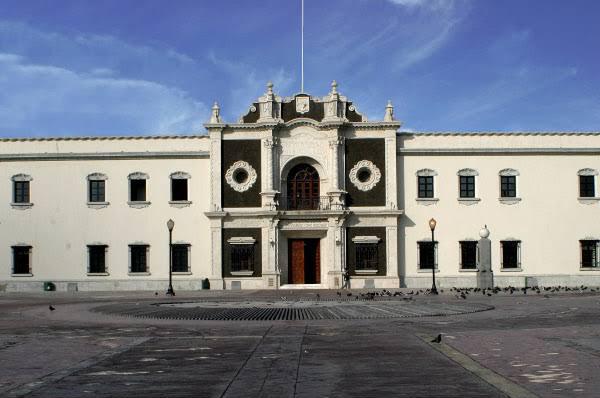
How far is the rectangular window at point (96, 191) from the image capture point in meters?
42.7

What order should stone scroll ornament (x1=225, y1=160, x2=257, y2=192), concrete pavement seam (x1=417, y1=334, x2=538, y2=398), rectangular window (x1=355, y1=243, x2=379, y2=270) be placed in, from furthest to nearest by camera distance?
stone scroll ornament (x1=225, y1=160, x2=257, y2=192) → rectangular window (x1=355, y1=243, x2=379, y2=270) → concrete pavement seam (x1=417, y1=334, x2=538, y2=398)

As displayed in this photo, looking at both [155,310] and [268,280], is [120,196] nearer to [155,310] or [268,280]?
[268,280]

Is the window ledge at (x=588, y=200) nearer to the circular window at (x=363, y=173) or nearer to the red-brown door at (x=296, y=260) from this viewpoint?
the circular window at (x=363, y=173)

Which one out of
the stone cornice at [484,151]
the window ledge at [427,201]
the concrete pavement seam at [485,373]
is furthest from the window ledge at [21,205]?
the concrete pavement seam at [485,373]

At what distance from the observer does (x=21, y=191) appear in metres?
43.0

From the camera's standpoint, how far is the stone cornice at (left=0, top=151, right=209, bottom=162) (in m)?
42.4

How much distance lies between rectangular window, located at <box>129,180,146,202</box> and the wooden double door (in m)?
8.89

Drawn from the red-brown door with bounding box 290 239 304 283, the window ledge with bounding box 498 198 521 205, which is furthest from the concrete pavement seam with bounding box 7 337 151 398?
the window ledge with bounding box 498 198 521 205

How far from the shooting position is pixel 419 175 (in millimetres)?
42281

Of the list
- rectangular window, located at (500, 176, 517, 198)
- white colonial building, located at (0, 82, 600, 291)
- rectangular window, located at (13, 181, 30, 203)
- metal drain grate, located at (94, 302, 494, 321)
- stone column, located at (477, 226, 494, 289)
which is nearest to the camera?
metal drain grate, located at (94, 302, 494, 321)

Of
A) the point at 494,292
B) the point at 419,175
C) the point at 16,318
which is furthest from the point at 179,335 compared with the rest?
the point at 419,175

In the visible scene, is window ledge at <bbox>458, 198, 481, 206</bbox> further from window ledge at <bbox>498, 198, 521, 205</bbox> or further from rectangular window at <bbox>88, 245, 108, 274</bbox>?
rectangular window at <bbox>88, 245, 108, 274</bbox>

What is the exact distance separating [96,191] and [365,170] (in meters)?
15.4

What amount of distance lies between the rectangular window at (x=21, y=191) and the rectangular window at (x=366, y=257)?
63.1 ft
